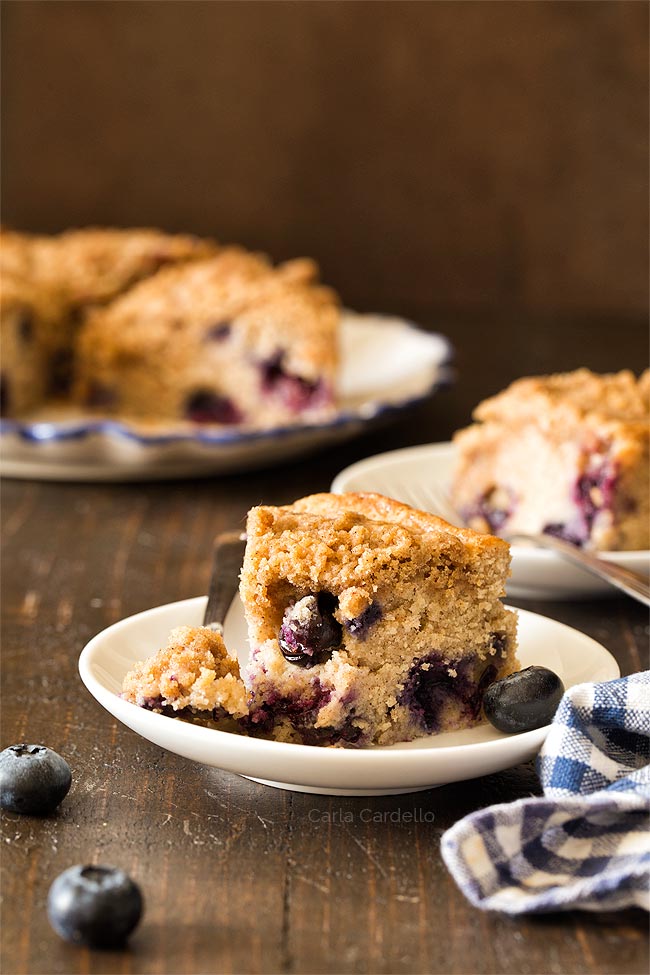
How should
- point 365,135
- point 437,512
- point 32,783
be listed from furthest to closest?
point 365,135, point 437,512, point 32,783

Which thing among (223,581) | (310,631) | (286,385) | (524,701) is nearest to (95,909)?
(310,631)

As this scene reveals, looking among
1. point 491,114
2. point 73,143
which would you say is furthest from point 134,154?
point 491,114

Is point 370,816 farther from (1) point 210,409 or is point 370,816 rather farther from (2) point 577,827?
(1) point 210,409

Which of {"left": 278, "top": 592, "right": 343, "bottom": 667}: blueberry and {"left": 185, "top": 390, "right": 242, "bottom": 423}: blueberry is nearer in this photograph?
{"left": 278, "top": 592, "right": 343, "bottom": 667}: blueberry

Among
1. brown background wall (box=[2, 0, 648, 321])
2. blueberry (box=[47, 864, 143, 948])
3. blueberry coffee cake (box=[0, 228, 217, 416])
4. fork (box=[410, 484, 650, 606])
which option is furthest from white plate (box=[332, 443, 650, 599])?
brown background wall (box=[2, 0, 648, 321])

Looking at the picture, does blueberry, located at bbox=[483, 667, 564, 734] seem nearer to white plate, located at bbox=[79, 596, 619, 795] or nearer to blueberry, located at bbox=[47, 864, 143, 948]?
white plate, located at bbox=[79, 596, 619, 795]

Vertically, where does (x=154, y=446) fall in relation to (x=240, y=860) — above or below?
below
